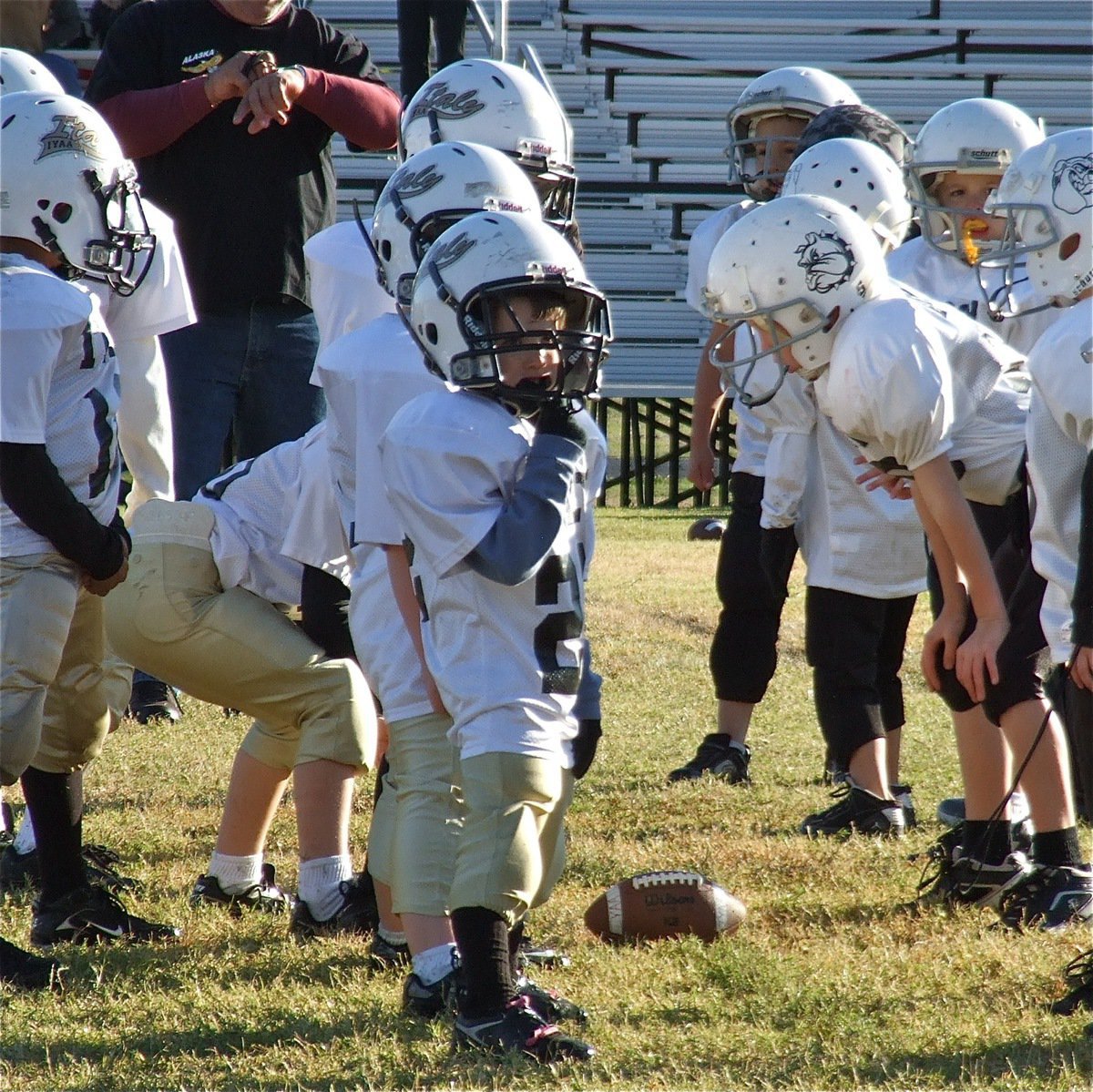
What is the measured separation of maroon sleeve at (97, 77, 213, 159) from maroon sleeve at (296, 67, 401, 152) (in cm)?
34

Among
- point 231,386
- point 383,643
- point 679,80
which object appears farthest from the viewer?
point 679,80

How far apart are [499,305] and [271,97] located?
242 centimetres

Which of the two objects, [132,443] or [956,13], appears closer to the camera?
[132,443]

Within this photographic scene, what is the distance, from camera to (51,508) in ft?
10.7

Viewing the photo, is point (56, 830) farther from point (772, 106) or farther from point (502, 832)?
point (772, 106)

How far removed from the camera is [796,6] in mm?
16141

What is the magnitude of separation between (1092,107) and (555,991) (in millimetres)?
13837

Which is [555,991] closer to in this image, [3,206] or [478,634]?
[478,634]

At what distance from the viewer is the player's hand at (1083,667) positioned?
274 centimetres

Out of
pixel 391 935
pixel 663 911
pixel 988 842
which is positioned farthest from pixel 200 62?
pixel 988 842

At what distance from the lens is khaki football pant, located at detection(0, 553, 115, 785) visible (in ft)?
10.6

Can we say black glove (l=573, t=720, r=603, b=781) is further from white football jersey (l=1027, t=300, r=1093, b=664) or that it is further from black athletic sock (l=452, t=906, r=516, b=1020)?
white football jersey (l=1027, t=300, r=1093, b=664)

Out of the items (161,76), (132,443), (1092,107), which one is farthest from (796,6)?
(132,443)

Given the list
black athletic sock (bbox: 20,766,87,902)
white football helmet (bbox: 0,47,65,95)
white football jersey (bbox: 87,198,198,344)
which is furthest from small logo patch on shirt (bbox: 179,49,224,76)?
black athletic sock (bbox: 20,766,87,902)
